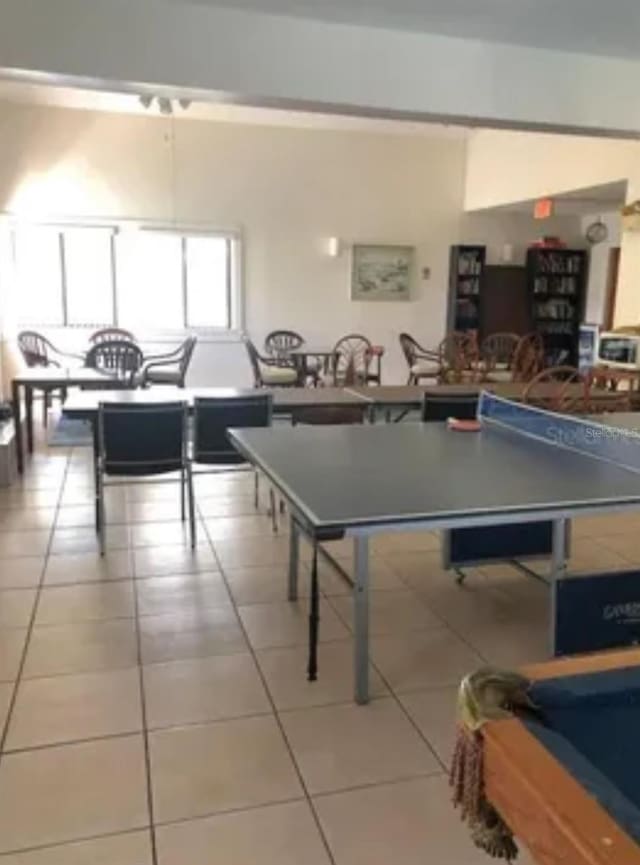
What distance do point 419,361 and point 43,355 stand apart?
4.24m

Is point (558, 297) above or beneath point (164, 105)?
beneath

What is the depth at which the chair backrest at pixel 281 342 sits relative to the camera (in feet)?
29.2

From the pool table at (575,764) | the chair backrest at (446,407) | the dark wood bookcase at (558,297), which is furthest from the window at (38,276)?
the pool table at (575,764)

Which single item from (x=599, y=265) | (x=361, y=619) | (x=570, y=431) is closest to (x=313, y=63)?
(x=570, y=431)

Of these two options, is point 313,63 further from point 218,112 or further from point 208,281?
point 208,281

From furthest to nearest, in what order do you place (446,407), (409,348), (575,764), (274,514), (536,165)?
(409,348)
(536,165)
(446,407)
(274,514)
(575,764)

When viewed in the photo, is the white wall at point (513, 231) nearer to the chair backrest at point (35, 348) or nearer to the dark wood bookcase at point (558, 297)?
the dark wood bookcase at point (558, 297)

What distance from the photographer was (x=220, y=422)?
4105 millimetres

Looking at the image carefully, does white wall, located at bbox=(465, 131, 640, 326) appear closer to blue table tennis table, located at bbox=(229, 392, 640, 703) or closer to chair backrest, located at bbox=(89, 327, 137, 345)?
blue table tennis table, located at bbox=(229, 392, 640, 703)

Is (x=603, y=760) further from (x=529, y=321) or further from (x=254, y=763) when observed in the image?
(x=529, y=321)

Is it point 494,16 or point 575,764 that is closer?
point 575,764

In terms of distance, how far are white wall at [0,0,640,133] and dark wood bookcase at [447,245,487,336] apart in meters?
4.70

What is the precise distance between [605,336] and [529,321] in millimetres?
3541

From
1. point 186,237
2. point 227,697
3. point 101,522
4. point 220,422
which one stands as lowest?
point 227,697
